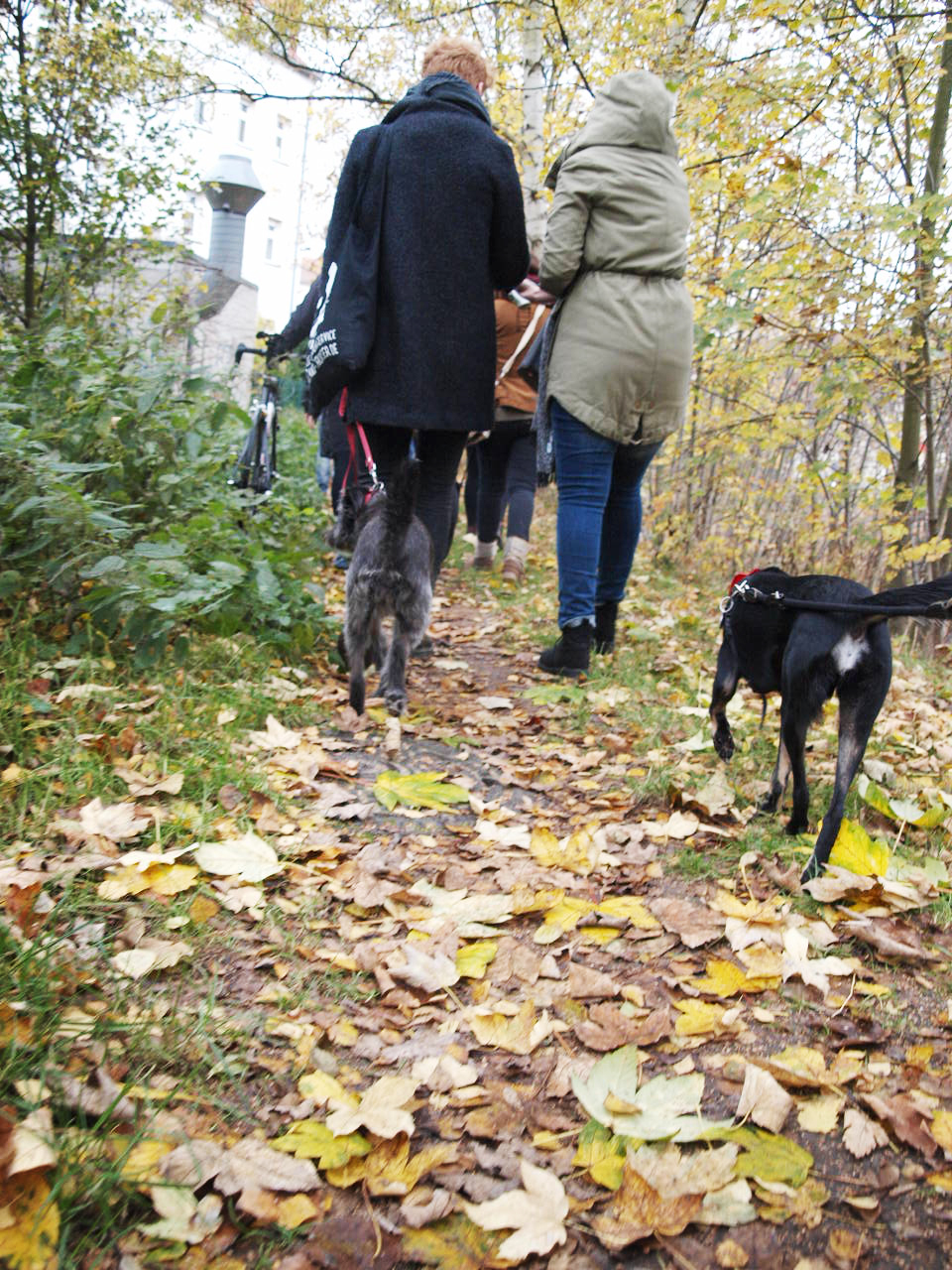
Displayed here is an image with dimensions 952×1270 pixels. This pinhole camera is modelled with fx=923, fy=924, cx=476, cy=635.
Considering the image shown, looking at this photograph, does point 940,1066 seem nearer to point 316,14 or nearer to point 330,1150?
point 330,1150

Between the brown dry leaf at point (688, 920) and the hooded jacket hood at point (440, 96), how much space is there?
3379 millimetres

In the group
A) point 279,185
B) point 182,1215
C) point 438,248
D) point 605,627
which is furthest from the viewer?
point 279,185

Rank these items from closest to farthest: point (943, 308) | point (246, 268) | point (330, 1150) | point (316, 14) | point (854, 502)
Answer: point (330, 1150) < point (943, 308) < point (854, 502) < point (316, 14) < point (246, 268)

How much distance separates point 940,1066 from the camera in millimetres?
1891

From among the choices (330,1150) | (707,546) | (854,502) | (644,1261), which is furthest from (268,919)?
(707,546)

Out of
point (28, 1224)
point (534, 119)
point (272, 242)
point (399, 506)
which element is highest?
point (272, 242)

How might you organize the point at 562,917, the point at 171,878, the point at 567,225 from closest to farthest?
the point at 171,878 < the point at 562,917 < the point at 567,225

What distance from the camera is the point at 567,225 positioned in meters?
4.09

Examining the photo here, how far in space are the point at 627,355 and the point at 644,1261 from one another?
3.55 meters

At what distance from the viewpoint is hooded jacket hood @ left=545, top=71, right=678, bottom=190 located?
4031 millimetres

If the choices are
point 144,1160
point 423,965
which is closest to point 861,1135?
point 423,965

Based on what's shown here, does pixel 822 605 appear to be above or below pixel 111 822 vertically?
above

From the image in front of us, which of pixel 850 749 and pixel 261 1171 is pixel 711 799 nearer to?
pixel 850 749

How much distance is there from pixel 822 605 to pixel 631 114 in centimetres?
261
